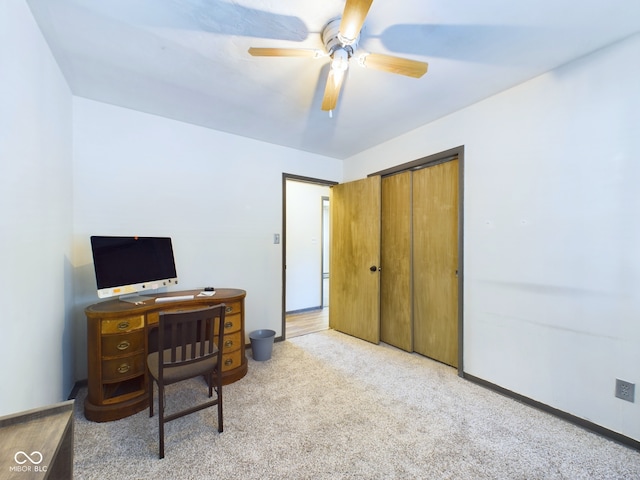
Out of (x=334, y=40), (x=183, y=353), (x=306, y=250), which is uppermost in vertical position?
(x=334, y=40)

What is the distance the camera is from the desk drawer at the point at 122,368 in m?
2.00

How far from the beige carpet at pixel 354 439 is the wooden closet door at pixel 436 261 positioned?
527 mm

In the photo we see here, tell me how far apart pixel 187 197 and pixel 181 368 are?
180cm

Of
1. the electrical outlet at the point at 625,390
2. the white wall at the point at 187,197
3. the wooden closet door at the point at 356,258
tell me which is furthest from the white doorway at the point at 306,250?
the electrical outlet at the point at 625,390

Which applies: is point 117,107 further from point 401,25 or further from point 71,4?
point 401,25

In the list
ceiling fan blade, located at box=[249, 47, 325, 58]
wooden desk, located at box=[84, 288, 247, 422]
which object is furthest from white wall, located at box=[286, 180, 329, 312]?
ceiling fan blade, located at box=[249, 47, 325, 58]

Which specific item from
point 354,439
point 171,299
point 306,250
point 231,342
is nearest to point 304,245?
point 306,250

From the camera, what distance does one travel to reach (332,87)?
72.2 inches

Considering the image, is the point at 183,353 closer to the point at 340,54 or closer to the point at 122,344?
the point at 122,344

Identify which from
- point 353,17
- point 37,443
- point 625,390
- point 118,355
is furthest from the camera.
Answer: point 118,355

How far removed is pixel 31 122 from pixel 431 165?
3.22 meters

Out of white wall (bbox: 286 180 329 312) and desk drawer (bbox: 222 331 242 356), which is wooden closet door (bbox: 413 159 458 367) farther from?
white wall (bbox: 286 180 329 312)

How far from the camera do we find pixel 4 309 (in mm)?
1242

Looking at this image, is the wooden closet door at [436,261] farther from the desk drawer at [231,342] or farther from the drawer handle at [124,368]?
the drawer handle at [124,368]
